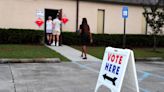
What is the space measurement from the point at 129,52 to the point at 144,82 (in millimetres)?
3796

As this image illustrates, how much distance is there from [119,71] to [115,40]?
15947 mm

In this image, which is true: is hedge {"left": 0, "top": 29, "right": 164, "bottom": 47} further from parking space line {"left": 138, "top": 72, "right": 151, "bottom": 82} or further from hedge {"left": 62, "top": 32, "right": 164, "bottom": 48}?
parking space line {"left": 138, "top": 72, "right": 151, "bottom": 82}

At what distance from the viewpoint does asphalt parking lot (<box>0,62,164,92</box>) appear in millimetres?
8984

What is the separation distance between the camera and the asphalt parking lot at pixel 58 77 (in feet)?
29.5

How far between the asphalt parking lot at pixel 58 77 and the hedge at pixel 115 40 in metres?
7.44

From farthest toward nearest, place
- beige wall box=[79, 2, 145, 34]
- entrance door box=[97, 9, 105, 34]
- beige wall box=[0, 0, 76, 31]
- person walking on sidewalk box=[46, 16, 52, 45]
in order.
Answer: entrance door box=[97, 9, 105, 34] < beige wall box=[79, 2, 145, 34] < beige wall box=[0, 0, 76, 31] < person walking on sidewalk box=[46, 16, 52, 45]

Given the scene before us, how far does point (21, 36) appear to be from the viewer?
20.5 m

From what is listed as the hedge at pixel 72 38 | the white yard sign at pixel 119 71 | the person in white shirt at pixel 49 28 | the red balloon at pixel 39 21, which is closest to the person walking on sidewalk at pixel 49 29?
the person in white shirt at pixel 49 28

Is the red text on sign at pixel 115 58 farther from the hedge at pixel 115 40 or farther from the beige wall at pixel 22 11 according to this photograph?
the beige wall at pixel 22 11

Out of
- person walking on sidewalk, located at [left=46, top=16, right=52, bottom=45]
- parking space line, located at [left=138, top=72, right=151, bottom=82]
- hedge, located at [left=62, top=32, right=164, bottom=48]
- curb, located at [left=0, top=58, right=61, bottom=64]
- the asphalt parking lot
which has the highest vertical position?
A: person walking on sidewalk, located at [left=46, top=16, right=52, bottom=45]

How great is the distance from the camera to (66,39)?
851 inches

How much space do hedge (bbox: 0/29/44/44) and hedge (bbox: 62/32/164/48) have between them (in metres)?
1.60

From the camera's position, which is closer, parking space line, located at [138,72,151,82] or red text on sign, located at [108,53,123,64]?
red text on sign, located at [108,53,123,64]

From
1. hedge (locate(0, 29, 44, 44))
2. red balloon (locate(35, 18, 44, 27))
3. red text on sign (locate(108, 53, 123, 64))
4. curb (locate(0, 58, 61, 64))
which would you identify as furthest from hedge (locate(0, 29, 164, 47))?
red text on sign (locate(108, 53, 123, 64))
